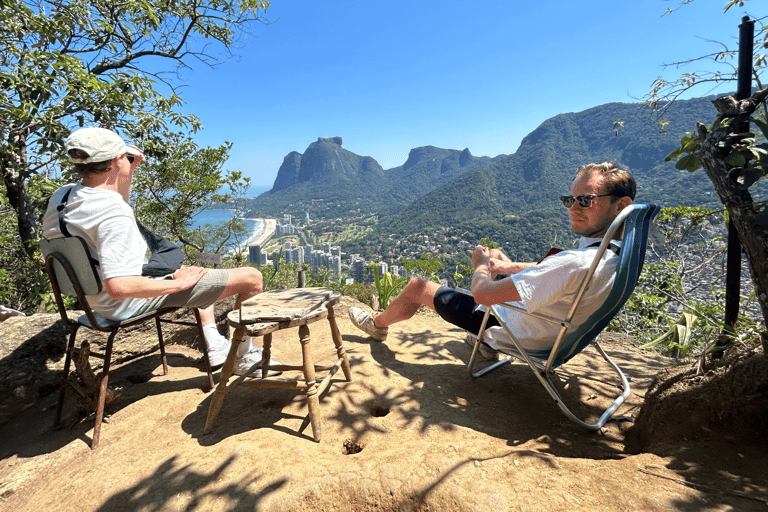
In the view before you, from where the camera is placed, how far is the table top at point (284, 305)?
189cm

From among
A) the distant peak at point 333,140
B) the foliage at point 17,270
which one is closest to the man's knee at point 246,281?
the foliage at point 17,270

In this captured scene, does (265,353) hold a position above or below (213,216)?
below

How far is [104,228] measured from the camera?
1815 mm

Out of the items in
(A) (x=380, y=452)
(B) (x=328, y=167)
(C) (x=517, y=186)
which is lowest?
Answer: (A) (x=380, y=452)

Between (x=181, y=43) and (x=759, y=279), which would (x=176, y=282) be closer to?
(x=759, y=279)

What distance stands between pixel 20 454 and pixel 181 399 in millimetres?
907

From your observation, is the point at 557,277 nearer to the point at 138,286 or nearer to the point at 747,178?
the point at 747,178

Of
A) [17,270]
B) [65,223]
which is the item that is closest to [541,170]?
[17,270]

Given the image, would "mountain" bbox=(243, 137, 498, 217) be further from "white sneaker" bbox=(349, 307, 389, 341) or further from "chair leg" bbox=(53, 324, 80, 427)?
"chair leg" bbox=(53, 324, 80, 427)

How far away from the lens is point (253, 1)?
17.7ft

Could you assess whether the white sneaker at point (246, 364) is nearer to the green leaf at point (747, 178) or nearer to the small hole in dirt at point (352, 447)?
the small hole in dirt at point (352, 447)

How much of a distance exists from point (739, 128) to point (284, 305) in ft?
8.54

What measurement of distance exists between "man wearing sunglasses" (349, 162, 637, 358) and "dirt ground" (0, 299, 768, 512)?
1.68 feet

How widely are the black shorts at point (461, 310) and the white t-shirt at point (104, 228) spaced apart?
208cm
